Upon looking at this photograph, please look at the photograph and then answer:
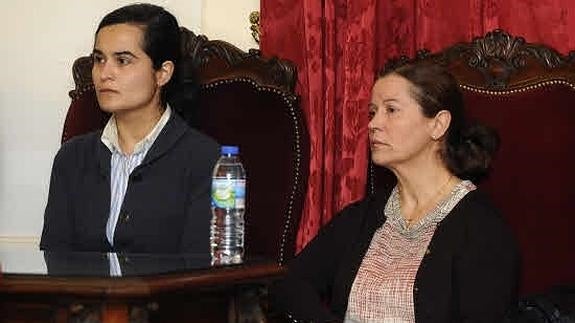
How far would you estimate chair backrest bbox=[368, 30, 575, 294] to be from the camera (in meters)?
2.24

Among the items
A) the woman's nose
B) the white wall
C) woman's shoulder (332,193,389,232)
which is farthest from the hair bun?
the white wall

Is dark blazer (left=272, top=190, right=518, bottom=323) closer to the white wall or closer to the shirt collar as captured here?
the shirt collar

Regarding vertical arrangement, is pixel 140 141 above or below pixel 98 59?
below

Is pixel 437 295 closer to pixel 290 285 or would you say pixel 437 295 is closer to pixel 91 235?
pixel 290 285

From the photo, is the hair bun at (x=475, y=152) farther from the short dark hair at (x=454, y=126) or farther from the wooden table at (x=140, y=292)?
the wooden table at (x=140, y=292)

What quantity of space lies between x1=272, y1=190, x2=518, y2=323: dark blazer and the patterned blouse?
0.07ft

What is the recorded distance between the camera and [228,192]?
1899 millimetres

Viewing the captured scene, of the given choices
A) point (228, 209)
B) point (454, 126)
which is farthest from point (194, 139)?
point (454, 126)

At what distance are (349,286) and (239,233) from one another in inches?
12.3

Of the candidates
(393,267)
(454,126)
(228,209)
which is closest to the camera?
(228,209)

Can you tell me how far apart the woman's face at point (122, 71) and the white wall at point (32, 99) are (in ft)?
2.04

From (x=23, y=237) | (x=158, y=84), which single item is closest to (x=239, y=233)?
(x=158, y=84)

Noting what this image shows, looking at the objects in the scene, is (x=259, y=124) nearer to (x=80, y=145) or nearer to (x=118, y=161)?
(x=118, y=161)

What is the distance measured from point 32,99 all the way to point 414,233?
1497 mm
